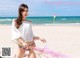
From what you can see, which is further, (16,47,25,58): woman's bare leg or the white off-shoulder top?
(16,47,25,58): woman's bare leg

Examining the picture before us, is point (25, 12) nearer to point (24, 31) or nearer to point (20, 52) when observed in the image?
point (24, 31)

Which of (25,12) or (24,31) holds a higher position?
(25,12)

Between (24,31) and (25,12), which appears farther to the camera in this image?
(25,12)

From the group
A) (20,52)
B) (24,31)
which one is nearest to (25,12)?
(24,31)

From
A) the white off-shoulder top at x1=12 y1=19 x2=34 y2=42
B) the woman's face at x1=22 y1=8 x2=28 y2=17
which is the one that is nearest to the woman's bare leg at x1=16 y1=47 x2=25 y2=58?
the white off-shoulder top at x1=12 y1=19 x2=34 y2=42

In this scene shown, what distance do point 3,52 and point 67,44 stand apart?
4.21 metres

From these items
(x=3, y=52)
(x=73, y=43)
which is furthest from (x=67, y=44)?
(x=3, y=52)

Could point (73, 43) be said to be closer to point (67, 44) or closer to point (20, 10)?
point (67, 44)

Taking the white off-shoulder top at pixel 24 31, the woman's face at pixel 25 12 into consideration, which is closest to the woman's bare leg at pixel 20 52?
the white off-shoulder top at pixel 24 31

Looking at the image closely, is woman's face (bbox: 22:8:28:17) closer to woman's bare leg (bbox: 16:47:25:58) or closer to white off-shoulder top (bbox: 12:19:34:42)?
white off-shoulder top (bbox: 12:19:34:42)

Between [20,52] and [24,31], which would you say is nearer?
[24,31]

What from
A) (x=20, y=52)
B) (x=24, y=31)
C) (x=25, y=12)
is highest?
(x=25, y=12)

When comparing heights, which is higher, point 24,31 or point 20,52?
point 24,31

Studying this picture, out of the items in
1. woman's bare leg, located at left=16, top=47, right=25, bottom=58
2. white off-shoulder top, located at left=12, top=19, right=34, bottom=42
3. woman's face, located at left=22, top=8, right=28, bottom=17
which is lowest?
woman's bare leg, located at left=16, top=47, right=25, bottom=58
